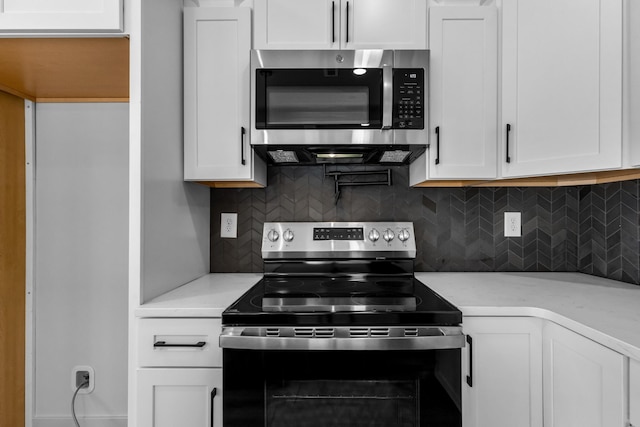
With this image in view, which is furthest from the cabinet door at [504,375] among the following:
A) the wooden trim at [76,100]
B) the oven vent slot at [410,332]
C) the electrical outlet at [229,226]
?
the wooden trim at [76,100]

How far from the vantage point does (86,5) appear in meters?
1.20

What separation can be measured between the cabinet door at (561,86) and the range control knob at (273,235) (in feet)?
3.56

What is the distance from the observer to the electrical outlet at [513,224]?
6.27 feet

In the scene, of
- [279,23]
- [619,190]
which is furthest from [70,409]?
[619,190]

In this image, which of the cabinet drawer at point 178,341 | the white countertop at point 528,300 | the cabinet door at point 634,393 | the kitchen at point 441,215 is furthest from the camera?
the kitchen at point 441,215

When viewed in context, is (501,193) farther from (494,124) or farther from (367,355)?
(367,355)

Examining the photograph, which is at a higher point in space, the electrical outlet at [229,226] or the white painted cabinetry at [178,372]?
the electrical outlet at [229,226]

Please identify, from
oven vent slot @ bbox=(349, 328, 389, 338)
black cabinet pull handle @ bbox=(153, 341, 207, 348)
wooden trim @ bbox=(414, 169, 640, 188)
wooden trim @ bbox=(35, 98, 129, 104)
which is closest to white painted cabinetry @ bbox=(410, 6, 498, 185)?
wooden trim @ bbox=(414, 169, 640, 188)

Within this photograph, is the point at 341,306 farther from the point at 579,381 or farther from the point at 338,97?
the point at 338,97

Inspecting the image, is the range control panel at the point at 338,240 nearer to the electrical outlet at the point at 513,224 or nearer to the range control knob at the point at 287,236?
the range control knob at the point at 287,236

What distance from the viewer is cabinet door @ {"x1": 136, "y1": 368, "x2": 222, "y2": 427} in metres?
1.23

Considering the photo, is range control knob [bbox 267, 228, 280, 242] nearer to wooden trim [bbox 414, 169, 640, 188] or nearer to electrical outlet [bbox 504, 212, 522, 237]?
wooden trim [bbox 414, 169, 640, 188]

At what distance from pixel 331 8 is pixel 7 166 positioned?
1.66 m

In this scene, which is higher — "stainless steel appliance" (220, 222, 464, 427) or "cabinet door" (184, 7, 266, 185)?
"cabinet door" (184, 7, 266, 185)
